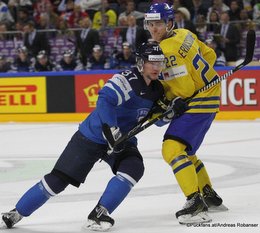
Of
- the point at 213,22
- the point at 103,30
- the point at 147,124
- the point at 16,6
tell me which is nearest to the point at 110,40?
the point at 103,30

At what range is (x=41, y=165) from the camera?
7633mm

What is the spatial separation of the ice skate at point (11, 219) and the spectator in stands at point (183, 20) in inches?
315

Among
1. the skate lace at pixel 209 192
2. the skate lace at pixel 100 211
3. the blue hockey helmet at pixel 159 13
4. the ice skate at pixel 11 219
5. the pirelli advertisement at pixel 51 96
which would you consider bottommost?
the pirelli advertisement at pixel 51 96

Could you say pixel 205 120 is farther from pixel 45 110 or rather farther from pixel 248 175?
pixel 45 110

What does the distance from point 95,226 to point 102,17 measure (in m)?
9.45

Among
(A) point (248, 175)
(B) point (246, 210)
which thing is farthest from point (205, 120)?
(A) point (248, 175)

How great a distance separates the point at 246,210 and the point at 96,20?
9.42 meters

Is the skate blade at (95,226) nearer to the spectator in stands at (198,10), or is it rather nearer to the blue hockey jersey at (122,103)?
the blue hockey jersey at (122,103)

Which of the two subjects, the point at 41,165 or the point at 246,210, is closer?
the point at 246,210

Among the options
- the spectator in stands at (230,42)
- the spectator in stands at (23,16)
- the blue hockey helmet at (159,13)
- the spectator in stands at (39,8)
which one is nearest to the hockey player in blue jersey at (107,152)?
the blue hockey helmet at (159,13)

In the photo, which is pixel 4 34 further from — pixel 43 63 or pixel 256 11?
pixel 256 11

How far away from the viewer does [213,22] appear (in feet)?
42.1

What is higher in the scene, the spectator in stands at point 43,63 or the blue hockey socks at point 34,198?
the blue hockey socks at point 34,198

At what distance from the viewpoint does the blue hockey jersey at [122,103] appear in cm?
459
